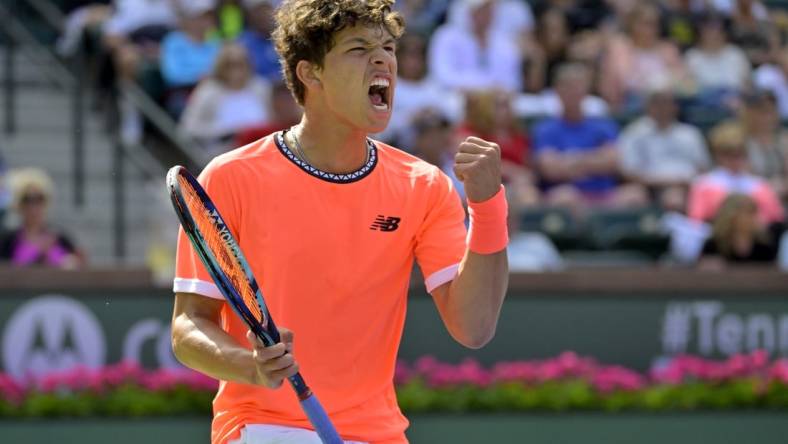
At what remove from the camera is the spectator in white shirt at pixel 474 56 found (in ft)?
39.5

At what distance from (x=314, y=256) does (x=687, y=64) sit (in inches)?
401

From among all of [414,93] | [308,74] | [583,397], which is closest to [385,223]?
[308,74]

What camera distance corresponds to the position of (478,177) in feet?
13.1

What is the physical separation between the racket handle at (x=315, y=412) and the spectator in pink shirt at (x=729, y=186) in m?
7.50

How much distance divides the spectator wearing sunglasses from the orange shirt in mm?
5367

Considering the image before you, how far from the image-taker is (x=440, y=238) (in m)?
4.30

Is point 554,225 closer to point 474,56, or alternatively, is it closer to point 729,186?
point 729,186

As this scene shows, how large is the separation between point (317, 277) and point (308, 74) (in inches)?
24.0

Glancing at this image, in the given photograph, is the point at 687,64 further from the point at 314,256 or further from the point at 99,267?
the point at 314,256

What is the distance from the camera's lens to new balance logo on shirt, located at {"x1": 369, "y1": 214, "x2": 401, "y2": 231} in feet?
13.7

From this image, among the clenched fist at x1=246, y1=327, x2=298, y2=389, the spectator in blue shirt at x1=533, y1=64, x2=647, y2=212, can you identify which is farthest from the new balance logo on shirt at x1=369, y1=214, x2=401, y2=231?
the spectator in blue shirt at x1=533, y1=64, x2=647, y2=212

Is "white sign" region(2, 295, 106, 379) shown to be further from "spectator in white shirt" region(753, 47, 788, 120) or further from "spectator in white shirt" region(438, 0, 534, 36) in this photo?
"spectator in white shirt" region(753, 47, 788, 120)

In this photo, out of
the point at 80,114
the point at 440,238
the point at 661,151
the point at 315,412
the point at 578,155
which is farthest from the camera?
the point at 661,151

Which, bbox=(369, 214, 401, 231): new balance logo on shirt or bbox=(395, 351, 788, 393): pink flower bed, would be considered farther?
bbox=(395, 351, 788, 393): pink flower bed
